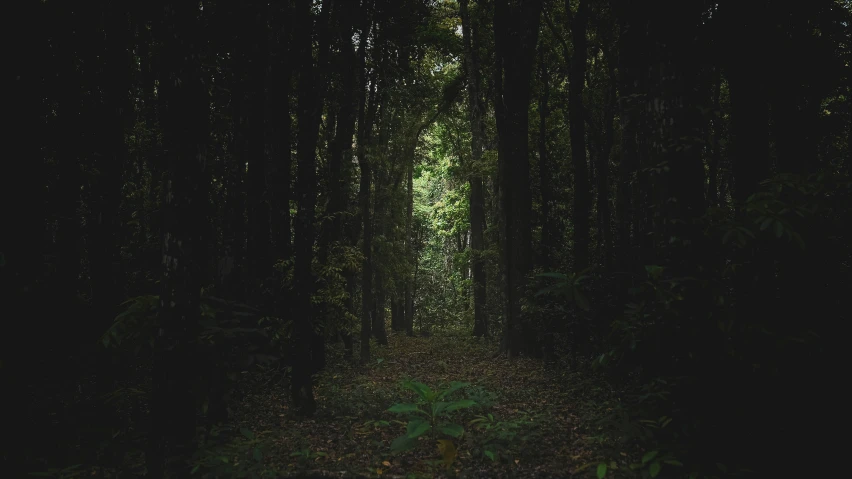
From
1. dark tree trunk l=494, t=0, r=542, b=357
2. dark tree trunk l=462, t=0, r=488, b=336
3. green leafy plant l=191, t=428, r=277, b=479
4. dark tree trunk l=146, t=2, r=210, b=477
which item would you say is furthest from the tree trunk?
dark tree trunk l=462, t=0, r=488, b=336

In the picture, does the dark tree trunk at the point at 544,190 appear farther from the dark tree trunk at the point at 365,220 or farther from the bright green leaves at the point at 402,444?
the bright green leaves at the point at 402,444

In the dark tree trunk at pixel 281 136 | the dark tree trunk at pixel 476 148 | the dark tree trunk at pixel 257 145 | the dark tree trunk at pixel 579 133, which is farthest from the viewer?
the dark tree trunk at pixel 476 148

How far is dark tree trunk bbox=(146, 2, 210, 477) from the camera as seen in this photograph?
5.18m

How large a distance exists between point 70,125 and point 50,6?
6.06 feet

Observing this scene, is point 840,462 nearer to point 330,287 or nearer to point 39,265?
point 330,287

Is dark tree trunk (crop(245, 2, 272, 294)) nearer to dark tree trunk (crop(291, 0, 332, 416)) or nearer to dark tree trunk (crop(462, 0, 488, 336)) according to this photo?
dark tree trunk (crop(291, 0, 332, 416))

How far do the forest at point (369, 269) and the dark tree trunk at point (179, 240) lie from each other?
0.9 inches

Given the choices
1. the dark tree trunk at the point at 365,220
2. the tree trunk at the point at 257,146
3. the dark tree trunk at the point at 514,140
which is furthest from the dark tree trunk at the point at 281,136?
the dark tree trunk at the point at 514,140

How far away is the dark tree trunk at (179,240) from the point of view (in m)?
5.18

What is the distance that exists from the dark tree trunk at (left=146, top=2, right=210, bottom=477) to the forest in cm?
2

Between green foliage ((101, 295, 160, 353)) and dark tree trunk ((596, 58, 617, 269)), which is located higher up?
dark tree trunk ((596, 58, 617, 269))

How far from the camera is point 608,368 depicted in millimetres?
5402

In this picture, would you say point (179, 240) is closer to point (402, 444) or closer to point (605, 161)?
point (402, 444)

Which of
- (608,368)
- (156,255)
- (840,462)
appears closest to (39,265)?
(156,255)
